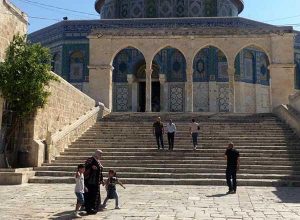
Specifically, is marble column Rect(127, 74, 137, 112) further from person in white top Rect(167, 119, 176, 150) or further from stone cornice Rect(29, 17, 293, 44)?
person in white top Rect(167, 119, 176, 150)

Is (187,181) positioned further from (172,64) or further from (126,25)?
(126,25)

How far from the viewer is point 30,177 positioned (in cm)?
1112

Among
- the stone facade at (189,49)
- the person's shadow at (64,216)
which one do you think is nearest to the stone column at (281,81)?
the stone facade at (189,49)

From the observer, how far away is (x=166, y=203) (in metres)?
7.64

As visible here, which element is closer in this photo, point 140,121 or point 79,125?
point 79,125

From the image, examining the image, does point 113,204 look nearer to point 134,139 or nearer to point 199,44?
point 134,139

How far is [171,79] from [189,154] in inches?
561

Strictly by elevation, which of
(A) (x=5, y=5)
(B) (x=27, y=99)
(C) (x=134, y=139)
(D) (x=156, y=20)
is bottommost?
(C) (x=134, y=139)

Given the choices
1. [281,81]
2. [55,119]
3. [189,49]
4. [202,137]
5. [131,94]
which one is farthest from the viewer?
[131,94]

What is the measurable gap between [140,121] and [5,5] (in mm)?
7522

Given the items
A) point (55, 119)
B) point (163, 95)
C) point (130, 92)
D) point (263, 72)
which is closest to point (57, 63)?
point (130, 92)

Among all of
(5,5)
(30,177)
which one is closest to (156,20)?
(5,5)

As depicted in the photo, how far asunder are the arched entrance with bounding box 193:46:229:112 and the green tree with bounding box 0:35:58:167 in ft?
48.8

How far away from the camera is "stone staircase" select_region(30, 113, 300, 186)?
11.0 metres
